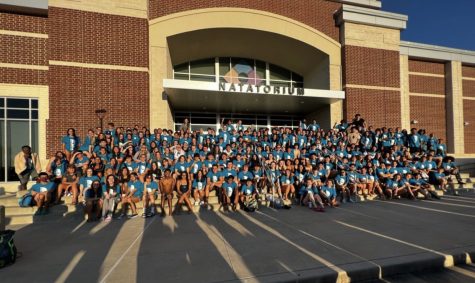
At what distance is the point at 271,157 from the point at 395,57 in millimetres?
13332

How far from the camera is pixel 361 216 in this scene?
7.48 meters

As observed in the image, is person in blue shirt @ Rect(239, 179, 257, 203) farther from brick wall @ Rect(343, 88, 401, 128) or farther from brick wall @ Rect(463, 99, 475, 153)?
brick wall @ Rect(463, 99, 475, 153)

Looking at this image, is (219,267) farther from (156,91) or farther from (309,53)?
(309,53)

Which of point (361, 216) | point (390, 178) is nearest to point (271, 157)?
point (361, 216)

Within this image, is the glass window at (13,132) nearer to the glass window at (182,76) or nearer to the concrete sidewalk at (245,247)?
the concrete sidewalk at (245,247)

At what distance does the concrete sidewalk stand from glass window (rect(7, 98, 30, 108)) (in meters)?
7.98

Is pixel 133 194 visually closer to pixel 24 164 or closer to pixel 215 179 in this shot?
pixel 215 179

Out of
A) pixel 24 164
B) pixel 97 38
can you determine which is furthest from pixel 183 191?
pixel 97 38

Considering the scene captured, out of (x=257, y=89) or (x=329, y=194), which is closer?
(x=329, y=194)

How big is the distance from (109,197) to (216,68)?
13.0m

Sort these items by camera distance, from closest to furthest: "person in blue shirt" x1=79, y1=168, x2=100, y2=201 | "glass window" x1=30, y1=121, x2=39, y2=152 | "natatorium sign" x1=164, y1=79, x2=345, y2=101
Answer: "person in blue shirt" x1=79, y1=168, x2=100, y2=201 < "glass window" x1=30, y1=121, x2=39, y2=152 < "natatorium sign" x1=164, y1=79, x2=345, y2=101

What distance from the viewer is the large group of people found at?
26.9 ft

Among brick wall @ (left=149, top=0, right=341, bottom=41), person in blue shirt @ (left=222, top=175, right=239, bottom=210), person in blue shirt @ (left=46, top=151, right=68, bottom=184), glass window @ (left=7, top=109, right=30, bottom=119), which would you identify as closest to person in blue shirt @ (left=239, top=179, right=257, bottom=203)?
person in blue shirt @ (left=222, top=175, right=239, bottom=210)

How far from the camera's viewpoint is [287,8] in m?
16.7
